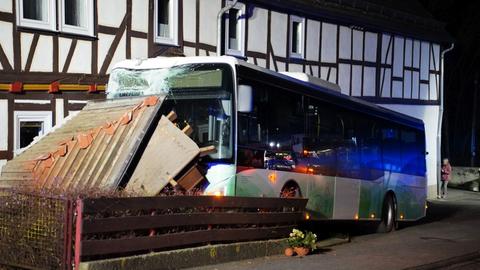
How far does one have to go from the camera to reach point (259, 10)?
1895cm

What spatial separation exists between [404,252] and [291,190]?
2.49 m

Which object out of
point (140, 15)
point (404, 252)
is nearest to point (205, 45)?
point (140, 15)

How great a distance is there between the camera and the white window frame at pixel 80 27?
43.1 feet

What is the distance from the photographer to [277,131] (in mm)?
11414

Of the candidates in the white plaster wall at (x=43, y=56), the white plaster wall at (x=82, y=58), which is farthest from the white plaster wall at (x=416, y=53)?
the white plaster wall at (x=43, y=56)

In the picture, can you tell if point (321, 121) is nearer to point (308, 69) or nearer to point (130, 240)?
point (130, 240)

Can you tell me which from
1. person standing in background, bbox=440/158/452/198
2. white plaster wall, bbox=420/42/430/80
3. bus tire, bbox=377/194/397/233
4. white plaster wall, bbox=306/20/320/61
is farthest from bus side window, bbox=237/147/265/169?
person standing in background, bbox=440/158/452/198

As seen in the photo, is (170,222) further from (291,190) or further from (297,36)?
(297,36)

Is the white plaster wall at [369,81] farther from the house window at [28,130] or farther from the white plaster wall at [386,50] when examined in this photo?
the house window at [28,130]

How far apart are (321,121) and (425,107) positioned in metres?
17.0

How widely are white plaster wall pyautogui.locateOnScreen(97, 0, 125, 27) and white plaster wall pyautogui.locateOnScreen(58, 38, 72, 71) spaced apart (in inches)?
41.1

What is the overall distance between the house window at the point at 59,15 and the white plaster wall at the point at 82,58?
251mm

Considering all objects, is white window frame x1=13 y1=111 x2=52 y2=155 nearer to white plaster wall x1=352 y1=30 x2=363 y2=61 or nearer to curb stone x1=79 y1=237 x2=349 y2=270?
curb stone x1=79 y1=237 x2=349 y2=270

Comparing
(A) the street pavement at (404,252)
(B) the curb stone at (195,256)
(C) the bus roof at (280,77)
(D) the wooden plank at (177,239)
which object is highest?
(C) the bus roof at (280,77)
